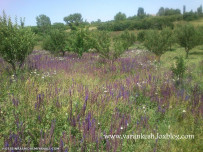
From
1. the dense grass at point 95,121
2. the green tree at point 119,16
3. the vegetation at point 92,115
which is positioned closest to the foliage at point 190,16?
the green tree at point 119,16

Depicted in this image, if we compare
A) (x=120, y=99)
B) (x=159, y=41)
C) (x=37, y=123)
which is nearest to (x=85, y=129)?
(x=37, y=123)

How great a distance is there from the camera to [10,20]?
7.57 m

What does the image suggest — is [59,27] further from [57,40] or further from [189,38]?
[189,38]

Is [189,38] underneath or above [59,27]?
underneath

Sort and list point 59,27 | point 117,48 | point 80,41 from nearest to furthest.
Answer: point 117,48 → point 80,41 → point 59,27

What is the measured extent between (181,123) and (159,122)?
0.58 metres

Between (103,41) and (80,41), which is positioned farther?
(80,41)

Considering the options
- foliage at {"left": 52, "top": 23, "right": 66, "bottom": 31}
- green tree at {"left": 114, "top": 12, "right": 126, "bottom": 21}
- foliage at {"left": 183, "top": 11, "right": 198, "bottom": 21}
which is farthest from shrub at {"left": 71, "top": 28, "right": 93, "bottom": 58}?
green tree at {"left": 114, "top": 12, "right": 126, "bottom": 21}

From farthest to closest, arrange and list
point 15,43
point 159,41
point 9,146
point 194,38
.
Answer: point 194,38 < point 159,41 < point 15,43 < point 9,146

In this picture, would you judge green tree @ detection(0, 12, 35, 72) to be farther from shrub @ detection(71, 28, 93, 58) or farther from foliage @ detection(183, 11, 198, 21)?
foliage @ detection(183, 11, 198, 21)

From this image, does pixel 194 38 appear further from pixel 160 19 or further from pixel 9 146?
pixel 160 19

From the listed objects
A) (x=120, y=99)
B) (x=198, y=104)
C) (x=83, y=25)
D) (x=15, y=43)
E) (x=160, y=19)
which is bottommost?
(x=198, y=104)

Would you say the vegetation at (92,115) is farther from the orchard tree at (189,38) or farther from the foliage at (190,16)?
the foliage at (190,16)

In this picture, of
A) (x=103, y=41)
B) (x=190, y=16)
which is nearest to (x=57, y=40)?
(x=103, y=41)
